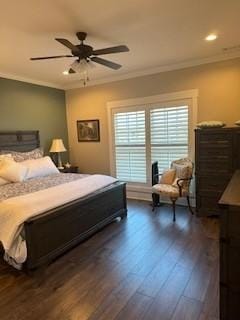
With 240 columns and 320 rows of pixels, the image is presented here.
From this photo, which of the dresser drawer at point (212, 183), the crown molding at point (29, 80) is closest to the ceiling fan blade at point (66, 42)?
the crown molding at point (29, 80)

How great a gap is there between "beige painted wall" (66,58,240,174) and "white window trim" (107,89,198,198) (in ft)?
0.29

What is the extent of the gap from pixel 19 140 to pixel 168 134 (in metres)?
3.07

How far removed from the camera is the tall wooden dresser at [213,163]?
3725mm

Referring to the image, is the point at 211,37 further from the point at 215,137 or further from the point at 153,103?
the point at 153,103

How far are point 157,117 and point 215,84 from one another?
1.22 m

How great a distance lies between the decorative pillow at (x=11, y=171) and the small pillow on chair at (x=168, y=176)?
252cm

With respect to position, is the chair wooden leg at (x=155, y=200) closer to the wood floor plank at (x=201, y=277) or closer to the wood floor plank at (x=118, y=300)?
the wood floor plank at (x=201, y=277)

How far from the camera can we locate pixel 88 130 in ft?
18.8

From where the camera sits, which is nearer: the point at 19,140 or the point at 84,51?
the point at 84,51

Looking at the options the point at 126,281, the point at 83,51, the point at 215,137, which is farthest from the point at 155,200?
the point at 83,51

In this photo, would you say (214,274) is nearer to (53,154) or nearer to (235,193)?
(235,193)

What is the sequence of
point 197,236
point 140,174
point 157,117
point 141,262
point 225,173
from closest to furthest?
1. point 141,262
2. point 197,236
3. point 225,173
4. point 157,117
5. point 140,174

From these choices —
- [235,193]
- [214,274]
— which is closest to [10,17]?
[235,193]

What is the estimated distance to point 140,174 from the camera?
17.0ft
